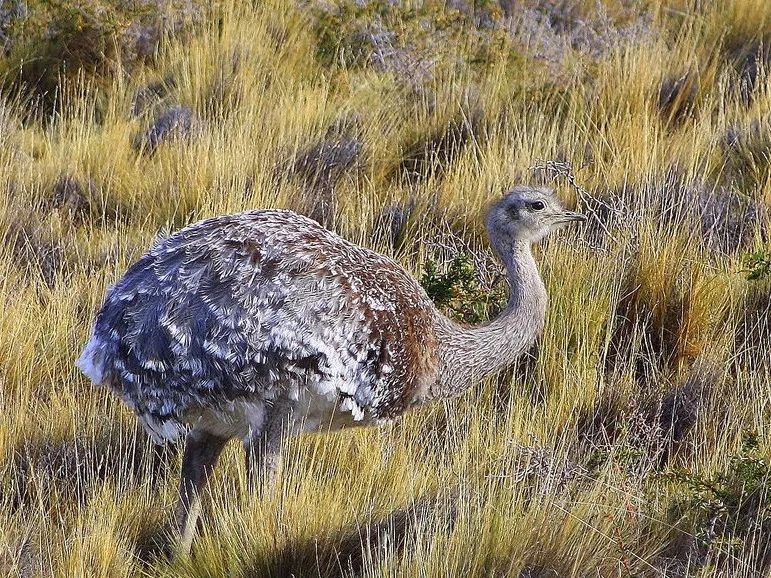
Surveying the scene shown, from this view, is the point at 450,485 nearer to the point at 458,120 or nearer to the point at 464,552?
the point at 464,552

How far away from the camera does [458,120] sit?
8.37m

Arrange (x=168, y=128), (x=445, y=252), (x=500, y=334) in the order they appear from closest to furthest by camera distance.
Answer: (x=500, y=334), (x=445, y=252), (x=168, y=128)

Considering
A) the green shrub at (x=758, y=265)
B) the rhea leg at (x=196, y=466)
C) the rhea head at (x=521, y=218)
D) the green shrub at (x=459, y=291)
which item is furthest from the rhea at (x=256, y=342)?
the green shrub at (x=758, y=265)

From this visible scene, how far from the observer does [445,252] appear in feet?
22.5

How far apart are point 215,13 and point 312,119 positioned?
1533 millimetres

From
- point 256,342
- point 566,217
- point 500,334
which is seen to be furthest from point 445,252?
point 256,342

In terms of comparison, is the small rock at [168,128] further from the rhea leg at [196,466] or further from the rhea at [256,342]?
the rhea leg at [196,466]

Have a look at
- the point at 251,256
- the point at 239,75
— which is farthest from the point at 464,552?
the point at 239,75

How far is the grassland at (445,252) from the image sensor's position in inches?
177

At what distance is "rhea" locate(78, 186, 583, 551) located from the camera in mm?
4598

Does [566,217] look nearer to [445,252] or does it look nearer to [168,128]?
[445,252]

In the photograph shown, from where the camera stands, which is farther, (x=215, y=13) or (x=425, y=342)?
(x=215, y=13)

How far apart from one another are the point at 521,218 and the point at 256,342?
61.0 inches

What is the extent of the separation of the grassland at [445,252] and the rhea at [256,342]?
0.68 ft
